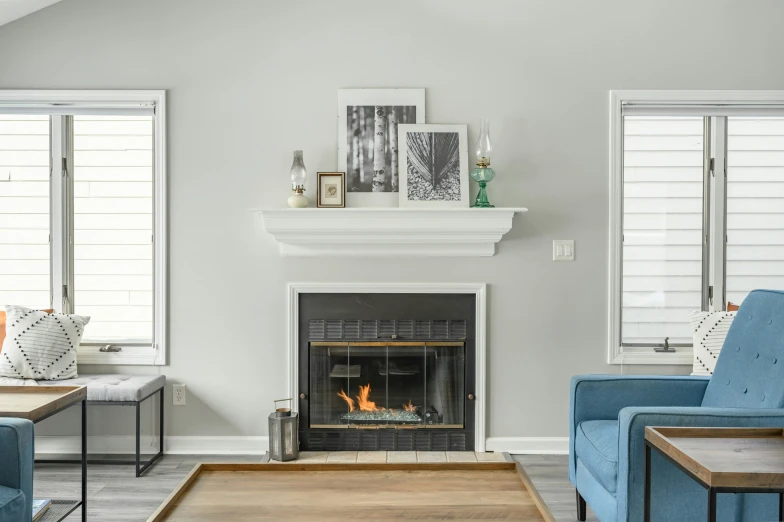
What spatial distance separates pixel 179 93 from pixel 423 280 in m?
1.68

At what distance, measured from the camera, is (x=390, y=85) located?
3.39 metres

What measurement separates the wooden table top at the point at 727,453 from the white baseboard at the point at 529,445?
1.62 m

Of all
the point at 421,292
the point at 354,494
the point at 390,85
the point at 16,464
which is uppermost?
the point at 390,85

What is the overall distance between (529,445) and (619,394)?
1000 millimetres

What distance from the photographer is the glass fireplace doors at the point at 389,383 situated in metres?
3.42

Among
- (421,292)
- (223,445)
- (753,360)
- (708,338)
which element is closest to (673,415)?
(753,360)

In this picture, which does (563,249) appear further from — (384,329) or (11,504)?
(11,504)

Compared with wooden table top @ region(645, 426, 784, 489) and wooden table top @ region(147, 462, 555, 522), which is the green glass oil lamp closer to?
wooden table top @ region(147, 462, 555, 522)

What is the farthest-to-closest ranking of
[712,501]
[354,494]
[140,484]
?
1. [140,484]
2. [354,494]
3. [712,501]

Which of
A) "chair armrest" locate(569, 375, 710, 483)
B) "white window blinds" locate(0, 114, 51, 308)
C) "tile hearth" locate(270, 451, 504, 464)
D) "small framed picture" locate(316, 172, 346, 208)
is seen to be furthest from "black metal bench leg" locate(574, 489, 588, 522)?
"white window blinds" locate(0, 114, 51, 308)

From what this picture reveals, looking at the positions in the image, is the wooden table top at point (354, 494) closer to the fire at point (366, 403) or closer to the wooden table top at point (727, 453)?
the wooden table top at point (727, 453)

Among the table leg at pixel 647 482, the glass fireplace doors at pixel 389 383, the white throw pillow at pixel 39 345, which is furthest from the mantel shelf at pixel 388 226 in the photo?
the table leg at pixel 647 482

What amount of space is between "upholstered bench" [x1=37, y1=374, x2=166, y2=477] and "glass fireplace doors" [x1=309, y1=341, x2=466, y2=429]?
0.83 m

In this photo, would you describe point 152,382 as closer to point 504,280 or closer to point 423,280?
point 423,280
